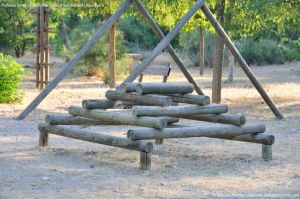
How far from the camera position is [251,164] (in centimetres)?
870

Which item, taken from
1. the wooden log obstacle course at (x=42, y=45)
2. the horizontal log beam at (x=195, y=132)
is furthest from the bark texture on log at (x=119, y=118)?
the wooden log obstacle course at (x=42, y=45)

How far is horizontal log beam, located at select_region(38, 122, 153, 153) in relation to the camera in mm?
8092

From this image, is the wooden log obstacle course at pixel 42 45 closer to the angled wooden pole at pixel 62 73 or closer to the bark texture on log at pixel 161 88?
the angled wooden pole at pixel 62 73

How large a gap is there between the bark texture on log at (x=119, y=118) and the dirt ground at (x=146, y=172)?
1.64ft

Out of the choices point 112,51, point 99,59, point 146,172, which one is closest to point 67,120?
point 146,172

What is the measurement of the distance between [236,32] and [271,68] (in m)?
16.8

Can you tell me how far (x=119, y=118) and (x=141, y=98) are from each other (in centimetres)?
50

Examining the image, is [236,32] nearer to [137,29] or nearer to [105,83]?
[105,83]

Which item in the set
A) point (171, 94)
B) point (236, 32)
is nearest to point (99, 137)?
point (171, 94)

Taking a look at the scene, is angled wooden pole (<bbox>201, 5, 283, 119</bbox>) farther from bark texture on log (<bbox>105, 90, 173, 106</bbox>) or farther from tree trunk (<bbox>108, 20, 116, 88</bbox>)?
tree trunk (<bbox>108, 20, 116, 88</bbox>)

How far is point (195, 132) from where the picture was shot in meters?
8.66

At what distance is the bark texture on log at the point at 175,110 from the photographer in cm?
854

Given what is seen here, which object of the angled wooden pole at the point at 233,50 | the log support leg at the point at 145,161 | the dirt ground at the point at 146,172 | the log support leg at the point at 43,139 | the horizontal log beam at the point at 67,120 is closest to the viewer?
the dirt ground at the point at 146,172

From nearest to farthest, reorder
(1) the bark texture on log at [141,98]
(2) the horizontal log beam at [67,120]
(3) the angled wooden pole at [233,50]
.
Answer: (1) the bark texture on log at [141,98], (2) the horizontal log beam at [67,120], (3) the angled wooden pole at [233,50]
